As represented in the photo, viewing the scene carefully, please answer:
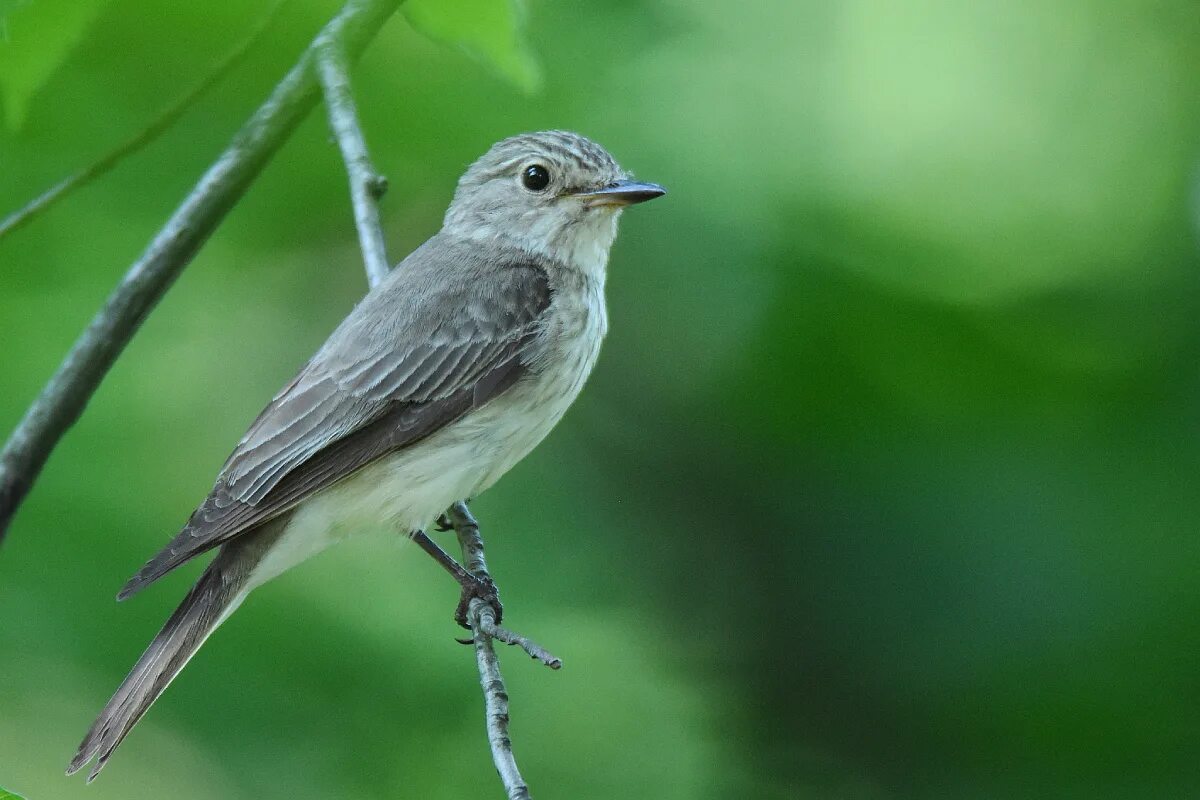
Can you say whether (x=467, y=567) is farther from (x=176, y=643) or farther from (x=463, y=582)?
(x=176, y=643)

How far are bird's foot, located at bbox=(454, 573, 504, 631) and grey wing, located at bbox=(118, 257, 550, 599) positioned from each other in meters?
0.42

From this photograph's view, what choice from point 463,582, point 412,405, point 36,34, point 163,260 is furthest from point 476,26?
point 463,582

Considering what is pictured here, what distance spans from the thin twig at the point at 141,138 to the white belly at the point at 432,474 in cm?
101

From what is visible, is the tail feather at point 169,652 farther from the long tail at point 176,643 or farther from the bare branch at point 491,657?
the bare branch at point 491,657

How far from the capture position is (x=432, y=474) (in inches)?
131

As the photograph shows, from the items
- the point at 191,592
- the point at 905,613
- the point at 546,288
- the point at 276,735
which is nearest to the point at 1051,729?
the point at 905,613

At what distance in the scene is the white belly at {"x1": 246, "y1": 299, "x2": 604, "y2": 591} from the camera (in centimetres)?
331

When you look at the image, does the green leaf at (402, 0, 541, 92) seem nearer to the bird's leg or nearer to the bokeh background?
the bokeh background

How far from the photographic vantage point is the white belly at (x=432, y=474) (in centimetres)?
331

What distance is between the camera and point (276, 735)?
11.3 feet

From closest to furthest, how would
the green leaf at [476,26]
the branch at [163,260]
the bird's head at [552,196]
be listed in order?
1. the green leaf at [476,26]
2. the branch at [163,260]
3. the bird's head at [552,196]

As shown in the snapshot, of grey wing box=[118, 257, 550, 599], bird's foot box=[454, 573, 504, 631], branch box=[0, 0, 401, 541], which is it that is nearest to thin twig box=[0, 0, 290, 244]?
branch box=[0, 0, 401, 541]

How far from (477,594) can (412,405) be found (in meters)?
0.53

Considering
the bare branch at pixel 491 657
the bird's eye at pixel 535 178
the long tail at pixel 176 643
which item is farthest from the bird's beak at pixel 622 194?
the long tail at pixel 176 643
